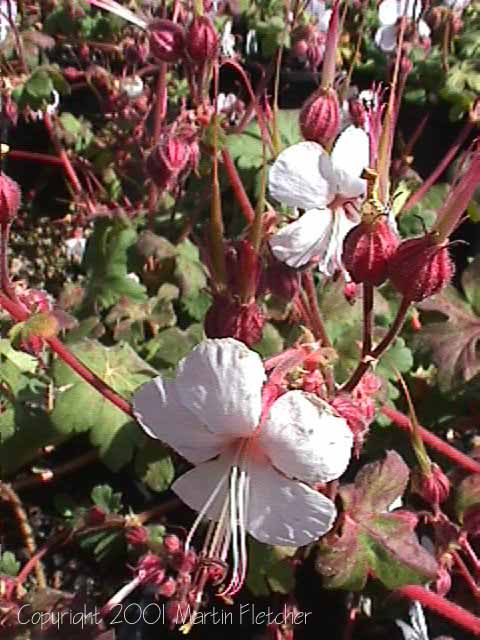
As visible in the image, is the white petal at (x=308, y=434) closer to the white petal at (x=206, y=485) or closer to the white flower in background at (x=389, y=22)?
the white petal at (x=206, y=485)

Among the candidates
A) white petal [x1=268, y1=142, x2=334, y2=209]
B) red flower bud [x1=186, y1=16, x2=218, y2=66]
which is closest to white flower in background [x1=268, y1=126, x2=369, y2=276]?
white petal [x1=268, y1=142, x2=334, y2=209]

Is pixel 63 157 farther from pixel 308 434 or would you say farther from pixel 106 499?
pixel 308 434

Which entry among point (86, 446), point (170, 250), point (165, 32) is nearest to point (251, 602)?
point (86, 446)

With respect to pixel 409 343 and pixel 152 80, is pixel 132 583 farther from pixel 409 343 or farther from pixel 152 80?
pixel 152 80

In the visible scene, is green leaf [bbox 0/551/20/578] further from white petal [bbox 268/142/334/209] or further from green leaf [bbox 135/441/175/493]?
white petal [bbox 268/142/334/209]

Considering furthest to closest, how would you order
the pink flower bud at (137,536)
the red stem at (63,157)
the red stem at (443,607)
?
the red stem at (63,157)
the pink flower bud at (137,536)
the red stem at (443,607)

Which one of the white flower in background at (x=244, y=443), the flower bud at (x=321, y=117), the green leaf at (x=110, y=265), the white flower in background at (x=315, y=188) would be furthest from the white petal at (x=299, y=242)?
the green leaf at (x=110, y=265)

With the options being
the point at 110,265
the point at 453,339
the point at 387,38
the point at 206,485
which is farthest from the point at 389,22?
the point at 206,485
